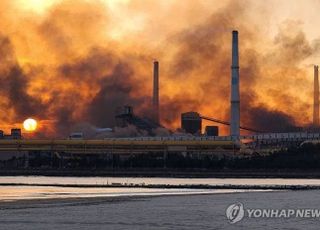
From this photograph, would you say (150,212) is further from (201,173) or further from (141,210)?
(201,173)

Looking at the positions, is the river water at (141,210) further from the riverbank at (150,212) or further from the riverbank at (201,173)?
the riverbank at (201,173)

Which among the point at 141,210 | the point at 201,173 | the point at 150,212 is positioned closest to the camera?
the point at 150,212

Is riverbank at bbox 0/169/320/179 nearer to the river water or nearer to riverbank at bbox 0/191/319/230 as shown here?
the river water

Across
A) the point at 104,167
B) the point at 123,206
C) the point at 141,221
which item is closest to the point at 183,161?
the point at 104,167

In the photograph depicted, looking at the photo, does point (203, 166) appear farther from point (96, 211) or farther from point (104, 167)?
point (96, 211)

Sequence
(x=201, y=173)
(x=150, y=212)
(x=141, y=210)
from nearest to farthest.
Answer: (x=150, y=212) < (x=141, y=210) < (x=201, y=173)

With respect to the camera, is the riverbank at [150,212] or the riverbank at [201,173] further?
the riverbank at [201,173]

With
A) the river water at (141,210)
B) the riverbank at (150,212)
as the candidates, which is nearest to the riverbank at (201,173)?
the river water at (141,210)

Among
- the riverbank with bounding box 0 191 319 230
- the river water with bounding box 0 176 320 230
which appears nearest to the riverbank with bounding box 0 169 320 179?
the river water with bounding box 0 176 320 230

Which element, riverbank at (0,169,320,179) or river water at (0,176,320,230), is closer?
river water at (0,176,320,230)

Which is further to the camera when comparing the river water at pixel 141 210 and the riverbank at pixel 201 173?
the riverbank at pixel 201 173

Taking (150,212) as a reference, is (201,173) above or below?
above

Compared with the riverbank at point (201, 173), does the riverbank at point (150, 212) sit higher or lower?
lower

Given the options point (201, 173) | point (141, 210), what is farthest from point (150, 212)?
point (201, 173)
